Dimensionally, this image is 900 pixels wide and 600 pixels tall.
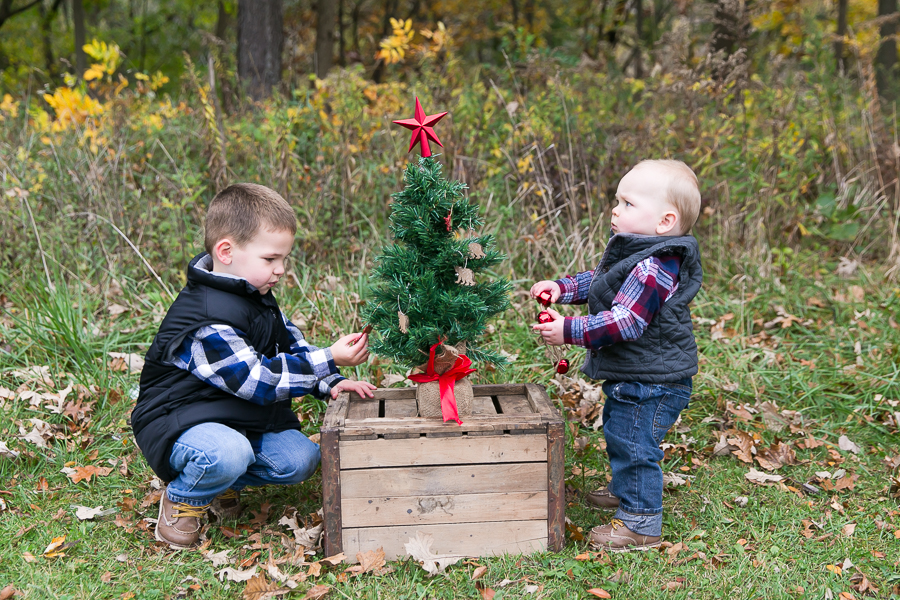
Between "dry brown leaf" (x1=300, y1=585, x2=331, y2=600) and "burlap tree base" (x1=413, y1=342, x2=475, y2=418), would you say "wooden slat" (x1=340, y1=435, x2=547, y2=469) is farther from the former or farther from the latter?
"dry brown leaf" (x1=300, y1=585, x2=331, y2=600)

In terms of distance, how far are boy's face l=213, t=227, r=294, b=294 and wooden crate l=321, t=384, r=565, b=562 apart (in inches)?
23.7

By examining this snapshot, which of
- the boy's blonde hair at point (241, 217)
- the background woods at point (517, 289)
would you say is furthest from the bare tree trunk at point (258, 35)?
the boy's blonde hair at point (241, 217)

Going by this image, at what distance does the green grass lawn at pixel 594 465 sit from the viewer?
2592mm

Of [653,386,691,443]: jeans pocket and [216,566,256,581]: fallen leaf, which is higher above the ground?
[653,386,691,443]: jeans pocket

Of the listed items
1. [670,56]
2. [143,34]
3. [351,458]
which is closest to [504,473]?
[351,458]

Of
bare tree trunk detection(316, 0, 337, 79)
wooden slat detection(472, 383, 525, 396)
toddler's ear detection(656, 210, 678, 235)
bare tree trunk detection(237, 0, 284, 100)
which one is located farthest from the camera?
bare tree trunk detection(316, 0, 337, 79)

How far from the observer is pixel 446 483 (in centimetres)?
262

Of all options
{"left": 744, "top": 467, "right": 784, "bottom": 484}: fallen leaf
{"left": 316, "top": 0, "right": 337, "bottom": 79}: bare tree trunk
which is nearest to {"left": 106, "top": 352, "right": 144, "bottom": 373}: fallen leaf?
{"left": 744, "top": 467, "right": 784, "bottom": 484}: fallen leaf

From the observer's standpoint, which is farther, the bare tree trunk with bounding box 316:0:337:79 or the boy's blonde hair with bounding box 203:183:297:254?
the bare tree trunk with bounding box 316:0:337:79

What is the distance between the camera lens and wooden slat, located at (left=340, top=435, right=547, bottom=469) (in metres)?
2.58

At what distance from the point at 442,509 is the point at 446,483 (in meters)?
0.10

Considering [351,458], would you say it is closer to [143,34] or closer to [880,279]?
[880,279]

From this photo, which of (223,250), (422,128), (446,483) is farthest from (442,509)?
(422,128)

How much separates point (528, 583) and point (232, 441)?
1158 mm
